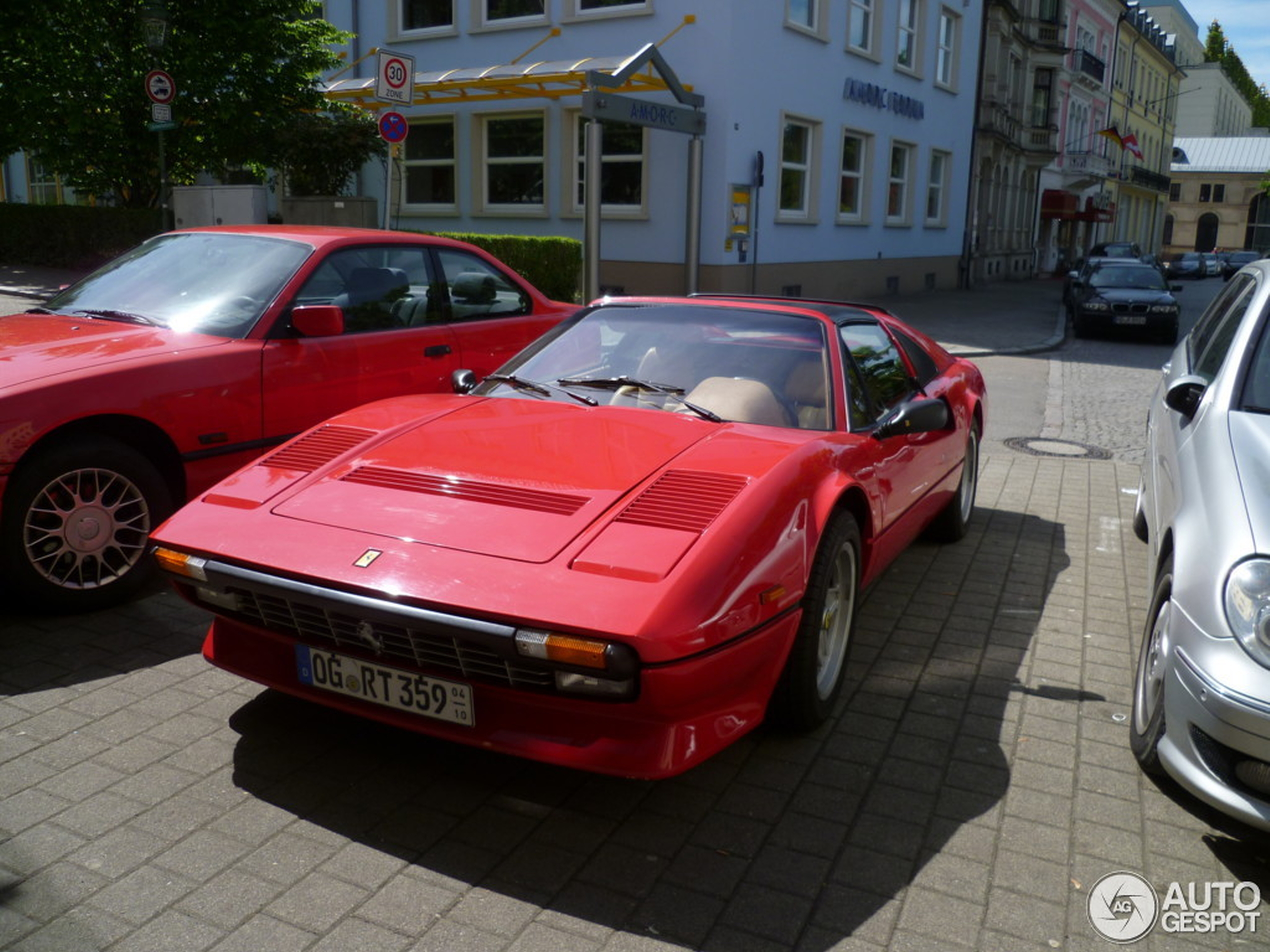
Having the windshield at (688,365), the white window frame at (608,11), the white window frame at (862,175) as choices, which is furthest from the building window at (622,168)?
the windshield at (688,365)

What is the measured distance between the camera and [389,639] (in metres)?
3.07

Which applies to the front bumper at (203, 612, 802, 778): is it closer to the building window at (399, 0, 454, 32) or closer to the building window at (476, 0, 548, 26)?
the building window at (476, 0, 548, 26)

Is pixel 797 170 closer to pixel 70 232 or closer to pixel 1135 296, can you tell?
pixel 1135 296

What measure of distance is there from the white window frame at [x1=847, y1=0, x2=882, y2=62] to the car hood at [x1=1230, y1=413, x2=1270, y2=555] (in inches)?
833

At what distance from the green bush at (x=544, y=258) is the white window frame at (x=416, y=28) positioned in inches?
268

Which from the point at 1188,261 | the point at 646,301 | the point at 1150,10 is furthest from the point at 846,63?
the point at 1150,10

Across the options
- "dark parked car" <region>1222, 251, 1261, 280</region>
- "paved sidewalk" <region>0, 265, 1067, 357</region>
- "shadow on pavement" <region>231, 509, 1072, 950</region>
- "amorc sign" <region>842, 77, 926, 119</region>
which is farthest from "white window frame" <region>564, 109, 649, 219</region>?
"dark parked car" <region>1222, 251, 1261, 280</region>

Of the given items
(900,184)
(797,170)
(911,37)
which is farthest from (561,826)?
(911,37)

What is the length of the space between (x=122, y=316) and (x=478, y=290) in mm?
2093

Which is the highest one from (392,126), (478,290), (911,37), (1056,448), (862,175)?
(911,37)

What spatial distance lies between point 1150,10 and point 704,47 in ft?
240

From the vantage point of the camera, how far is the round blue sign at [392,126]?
36.8 feet

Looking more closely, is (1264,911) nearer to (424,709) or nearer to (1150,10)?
(424,709)

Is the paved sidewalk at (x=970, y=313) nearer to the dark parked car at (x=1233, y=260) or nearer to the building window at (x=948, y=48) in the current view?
the building window at (x=948, y=48)
